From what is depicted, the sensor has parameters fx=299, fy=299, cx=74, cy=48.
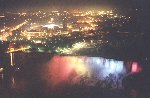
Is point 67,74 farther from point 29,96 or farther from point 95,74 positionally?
point 29,96

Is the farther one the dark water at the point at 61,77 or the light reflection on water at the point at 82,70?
the light reflection on water at the point at 82,70

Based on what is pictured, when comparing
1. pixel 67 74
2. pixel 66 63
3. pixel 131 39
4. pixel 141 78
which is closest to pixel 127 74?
pixel 141 78

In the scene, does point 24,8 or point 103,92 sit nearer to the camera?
point 103,92

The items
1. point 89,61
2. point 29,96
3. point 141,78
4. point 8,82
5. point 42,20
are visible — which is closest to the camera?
point 29,96

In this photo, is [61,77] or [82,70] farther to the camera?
[82,70]

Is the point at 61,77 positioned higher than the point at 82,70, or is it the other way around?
the point at 82,70

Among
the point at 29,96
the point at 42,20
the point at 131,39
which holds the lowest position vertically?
the point at 29,96

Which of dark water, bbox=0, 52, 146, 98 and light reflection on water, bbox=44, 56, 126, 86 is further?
light reflection on water, bbox=44, 56, 126, 86

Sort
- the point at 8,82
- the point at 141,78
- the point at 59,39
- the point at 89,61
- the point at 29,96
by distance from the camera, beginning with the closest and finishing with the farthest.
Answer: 1. the point at 29,96
2. the point at 141,78
3. the point at 8,82
4. the point at 89,61
5. the point at 59,39
